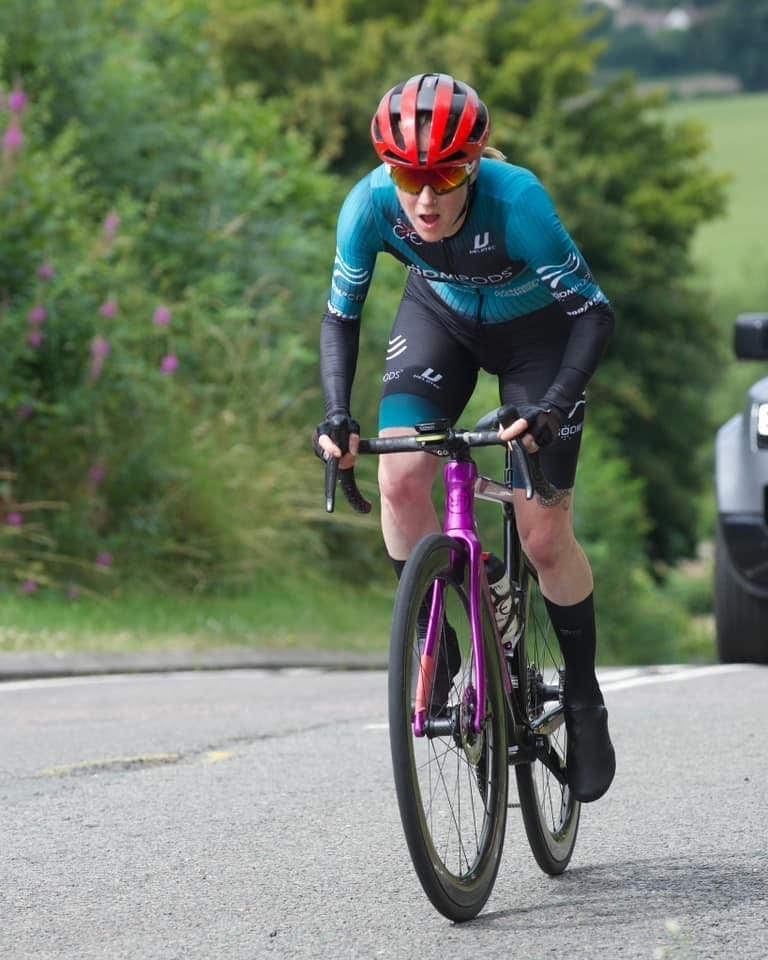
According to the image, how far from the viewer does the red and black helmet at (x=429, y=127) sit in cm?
500

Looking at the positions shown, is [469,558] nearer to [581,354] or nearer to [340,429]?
[340,429]

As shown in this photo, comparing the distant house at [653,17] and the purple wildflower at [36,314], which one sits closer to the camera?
the purple wildflower at [36,314]

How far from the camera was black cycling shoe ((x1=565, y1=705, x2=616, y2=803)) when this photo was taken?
571 cm

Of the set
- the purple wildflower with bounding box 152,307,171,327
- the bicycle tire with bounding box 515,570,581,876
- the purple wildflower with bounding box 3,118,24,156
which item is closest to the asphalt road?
the bicycle tire with bounding box 515,570,581,876

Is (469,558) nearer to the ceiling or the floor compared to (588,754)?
nearer to the ceiling

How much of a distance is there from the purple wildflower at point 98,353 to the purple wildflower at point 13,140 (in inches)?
59.8

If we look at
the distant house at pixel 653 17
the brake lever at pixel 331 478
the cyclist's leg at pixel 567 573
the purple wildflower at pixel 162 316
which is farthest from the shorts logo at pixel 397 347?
the distant house at pixel 653 17

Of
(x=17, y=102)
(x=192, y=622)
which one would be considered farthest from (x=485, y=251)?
(x=17, y=102)

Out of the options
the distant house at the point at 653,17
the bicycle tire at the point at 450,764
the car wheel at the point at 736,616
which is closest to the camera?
the bicycle tire at the point at 450,764

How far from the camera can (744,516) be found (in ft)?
35.2

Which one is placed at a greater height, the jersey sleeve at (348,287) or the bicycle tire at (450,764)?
the jersey sleeve at (348,287)

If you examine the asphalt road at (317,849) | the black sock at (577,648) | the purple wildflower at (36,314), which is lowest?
the asphalt road at (317,849)

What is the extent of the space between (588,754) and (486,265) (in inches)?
52.8

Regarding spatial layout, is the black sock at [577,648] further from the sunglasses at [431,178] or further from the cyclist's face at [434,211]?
the sunglasses at [431,178]
